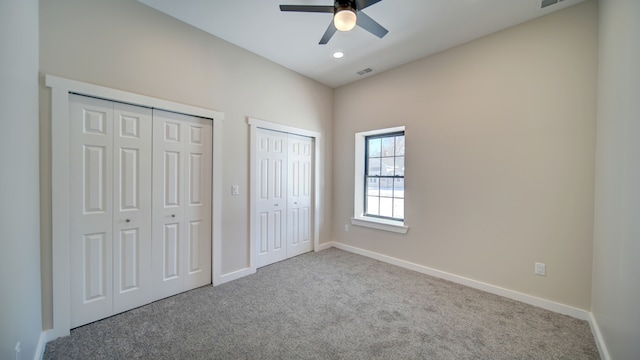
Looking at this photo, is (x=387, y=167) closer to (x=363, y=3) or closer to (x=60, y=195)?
(x=363, y=3)

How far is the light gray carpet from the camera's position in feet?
6.01

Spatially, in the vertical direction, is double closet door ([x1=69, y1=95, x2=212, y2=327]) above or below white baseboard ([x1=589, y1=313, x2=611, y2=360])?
above

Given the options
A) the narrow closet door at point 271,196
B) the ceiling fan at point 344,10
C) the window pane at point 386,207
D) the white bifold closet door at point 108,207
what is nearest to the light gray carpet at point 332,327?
the white bifold closet door at point 108,207

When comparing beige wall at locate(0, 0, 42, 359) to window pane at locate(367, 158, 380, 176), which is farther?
window pane at locate(367, 158, 380, 176)

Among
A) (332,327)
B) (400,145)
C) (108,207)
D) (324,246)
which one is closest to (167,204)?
(108,207)

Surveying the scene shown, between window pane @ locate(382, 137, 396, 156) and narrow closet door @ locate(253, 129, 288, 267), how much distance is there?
5.42 ft

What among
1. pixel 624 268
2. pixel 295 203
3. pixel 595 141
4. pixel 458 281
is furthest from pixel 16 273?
pixel 595 141

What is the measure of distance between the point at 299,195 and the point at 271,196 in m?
0.57

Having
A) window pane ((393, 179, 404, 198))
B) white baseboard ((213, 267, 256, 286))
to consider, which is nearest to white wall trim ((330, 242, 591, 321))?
window pane ((393, 179, 404, 198))

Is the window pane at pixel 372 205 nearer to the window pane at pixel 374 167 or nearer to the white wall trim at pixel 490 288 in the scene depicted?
the window pane at pixel 374 167

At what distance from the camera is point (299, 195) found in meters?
4.05

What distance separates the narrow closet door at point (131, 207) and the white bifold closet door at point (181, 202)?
8cm

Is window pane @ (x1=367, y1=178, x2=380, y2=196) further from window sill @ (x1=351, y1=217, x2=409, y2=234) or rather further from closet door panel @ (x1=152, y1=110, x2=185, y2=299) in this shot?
closet door panel @ (x1=152, y1=110, x2=185, y2=299)

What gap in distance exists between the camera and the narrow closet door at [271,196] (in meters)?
3.47
